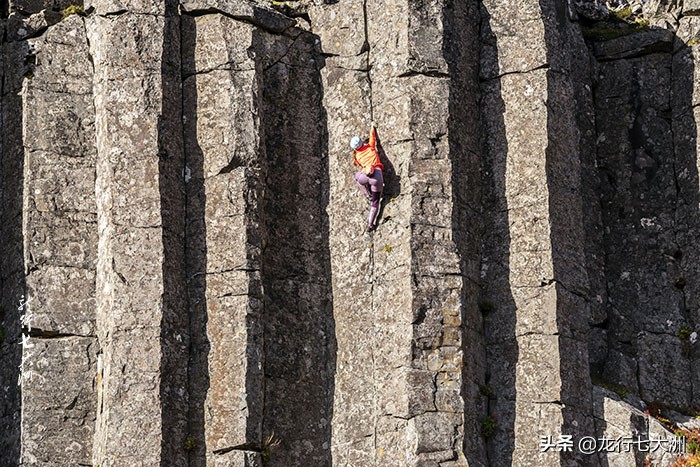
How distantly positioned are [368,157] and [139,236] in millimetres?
3944

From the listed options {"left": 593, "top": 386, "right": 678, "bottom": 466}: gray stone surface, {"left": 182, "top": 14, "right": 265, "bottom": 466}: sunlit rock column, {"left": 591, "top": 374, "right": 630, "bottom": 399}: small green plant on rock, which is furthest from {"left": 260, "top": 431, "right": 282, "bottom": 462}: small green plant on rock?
{"left": 591, "top": 374, "right": 630, "bottom": 399}: small green plant on rock

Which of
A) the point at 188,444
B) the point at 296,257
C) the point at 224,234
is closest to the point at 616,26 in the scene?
the point at 296,257

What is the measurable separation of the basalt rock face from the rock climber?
0.86 ft

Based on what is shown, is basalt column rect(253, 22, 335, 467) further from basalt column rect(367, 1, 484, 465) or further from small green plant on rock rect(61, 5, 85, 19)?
small green plant on rock rect(61, 5, 85, 19)

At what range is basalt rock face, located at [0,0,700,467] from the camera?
27609mm

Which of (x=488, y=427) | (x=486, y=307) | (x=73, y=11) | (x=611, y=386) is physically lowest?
(x=488, y=427)

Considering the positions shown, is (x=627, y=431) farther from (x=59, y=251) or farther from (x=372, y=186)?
(x=59, y=251)

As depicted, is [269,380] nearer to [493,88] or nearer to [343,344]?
[343,344]

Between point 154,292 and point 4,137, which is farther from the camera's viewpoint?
point 4,137

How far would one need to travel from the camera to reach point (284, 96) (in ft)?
99.0

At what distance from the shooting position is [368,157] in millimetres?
28969

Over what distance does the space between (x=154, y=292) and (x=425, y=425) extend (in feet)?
15.2

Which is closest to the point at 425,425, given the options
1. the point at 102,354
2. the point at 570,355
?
the point at 570,355

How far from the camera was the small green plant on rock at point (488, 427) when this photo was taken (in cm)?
2845
